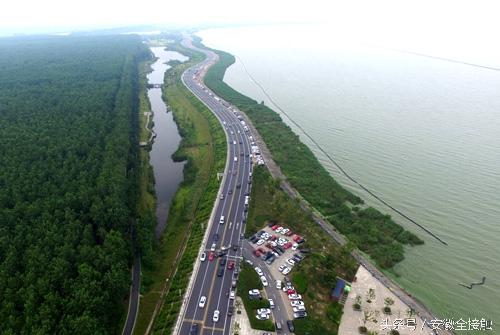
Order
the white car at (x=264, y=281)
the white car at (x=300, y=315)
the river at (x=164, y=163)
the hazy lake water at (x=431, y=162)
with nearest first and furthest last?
the white car at (x=300, y=315), the white car at (x=264, y=281), the hazy lake water at (x=431, y=162), the river at (x=164, y=163)

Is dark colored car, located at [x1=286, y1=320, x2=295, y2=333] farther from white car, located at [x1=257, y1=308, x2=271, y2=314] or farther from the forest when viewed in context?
the forest

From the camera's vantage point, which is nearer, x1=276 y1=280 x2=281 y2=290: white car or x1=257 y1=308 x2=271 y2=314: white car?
x1=257 y1=308 x2=271 y2=314: white car

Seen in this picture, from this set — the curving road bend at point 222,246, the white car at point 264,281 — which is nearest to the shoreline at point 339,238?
the curving road bend at point 222,246

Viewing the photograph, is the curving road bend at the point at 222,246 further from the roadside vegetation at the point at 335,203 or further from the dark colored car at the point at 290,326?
the roadside vegetation at the point at 335,203

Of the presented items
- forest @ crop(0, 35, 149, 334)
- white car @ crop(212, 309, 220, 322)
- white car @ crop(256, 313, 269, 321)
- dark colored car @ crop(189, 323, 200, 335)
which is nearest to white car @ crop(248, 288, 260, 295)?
white car @ crop(256, 313, 269, 321)

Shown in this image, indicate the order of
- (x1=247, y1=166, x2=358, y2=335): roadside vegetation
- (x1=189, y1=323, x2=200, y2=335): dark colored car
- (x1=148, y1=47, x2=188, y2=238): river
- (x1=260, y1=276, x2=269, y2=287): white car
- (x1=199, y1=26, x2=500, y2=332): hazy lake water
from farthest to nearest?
(x1=148, y1=47, x2=188, y2=238): river
(x1=199, y1=26, x2=500, y2=332): hazy lake water
(x1=260, y1=276, x2=269, y2=287): white car
(x1=247, y1=166, x2=358, y2=335): roadside vegetation
(x1=189, y1=323, x2=200, y2=335): dark colored car

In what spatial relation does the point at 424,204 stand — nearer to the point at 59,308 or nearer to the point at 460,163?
the point at 460,163

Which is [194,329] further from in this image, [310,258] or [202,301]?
[310,258]

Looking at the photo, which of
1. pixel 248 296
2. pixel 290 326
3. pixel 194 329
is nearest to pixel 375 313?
pixel 290 326
